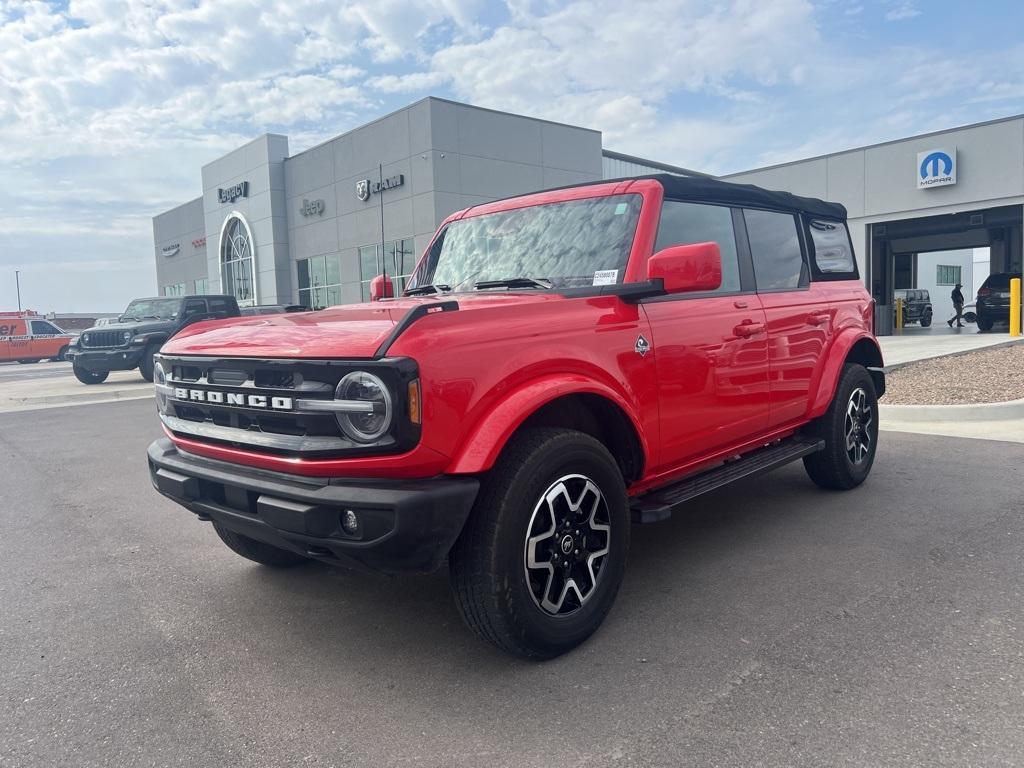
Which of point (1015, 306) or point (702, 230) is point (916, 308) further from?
point (702, 230)

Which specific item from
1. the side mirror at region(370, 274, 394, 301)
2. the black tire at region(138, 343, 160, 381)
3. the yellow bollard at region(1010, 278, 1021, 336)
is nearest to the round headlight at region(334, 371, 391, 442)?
the side mirror at region(370, 274, 394, 301)

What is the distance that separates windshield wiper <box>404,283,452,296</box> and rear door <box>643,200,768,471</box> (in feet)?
3.90

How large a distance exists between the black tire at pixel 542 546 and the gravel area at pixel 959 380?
21.8 ft

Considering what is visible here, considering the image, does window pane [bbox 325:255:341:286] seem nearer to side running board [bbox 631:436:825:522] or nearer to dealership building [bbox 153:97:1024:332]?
dealership building [bbox 153:97:1024:332]

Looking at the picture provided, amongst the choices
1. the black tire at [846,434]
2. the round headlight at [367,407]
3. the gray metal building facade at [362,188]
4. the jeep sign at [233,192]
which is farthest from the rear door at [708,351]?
the jeep sign at [233,192]

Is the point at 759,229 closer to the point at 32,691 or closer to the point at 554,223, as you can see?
the point at 554,223

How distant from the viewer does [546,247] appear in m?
3.81

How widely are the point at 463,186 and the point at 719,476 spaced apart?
68.2 feet

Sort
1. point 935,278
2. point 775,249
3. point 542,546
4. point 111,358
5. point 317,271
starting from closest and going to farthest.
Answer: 1. point 542,546
2. point 775,249
3. point 111,358
4. point 317,271
5. point 935,278

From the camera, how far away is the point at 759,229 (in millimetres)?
4480

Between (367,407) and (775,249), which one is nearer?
(367,407)

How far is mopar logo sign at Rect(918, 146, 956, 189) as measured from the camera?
68.0 feet

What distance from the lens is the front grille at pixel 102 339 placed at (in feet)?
51.3

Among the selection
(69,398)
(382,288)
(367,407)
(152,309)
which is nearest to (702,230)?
(382,288)
